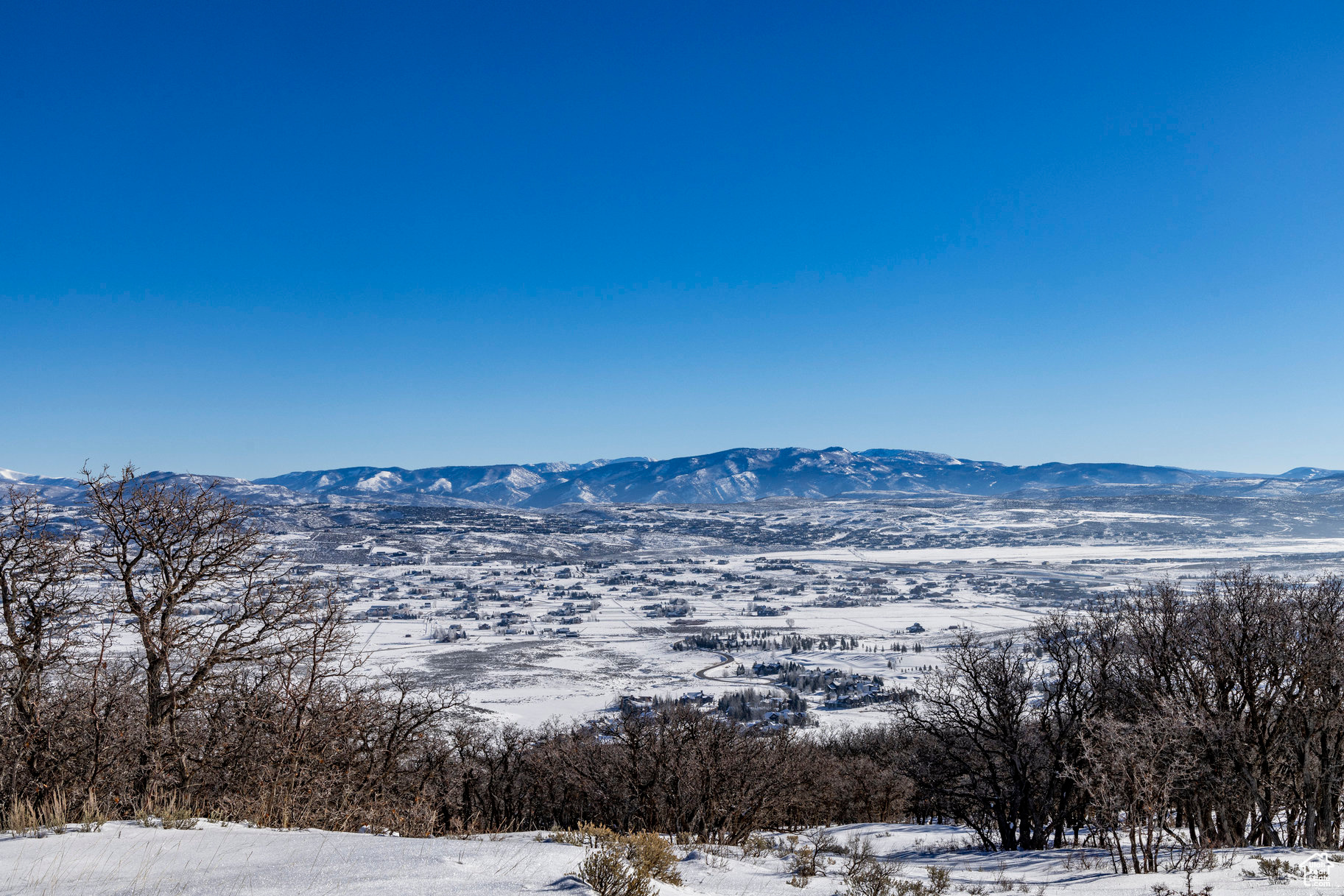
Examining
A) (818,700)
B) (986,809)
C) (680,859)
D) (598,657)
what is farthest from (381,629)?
(680,859)

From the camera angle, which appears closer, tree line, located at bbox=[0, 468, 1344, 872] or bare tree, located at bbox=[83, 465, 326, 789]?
tree line, located at bbox=[0, 468, 1344, 872]

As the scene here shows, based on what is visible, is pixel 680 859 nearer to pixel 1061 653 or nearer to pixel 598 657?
pixel 1061 653

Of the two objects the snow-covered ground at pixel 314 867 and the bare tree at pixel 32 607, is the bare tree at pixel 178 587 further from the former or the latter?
the snow-covered ground at pixel 314 867

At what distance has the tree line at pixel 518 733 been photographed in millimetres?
10594

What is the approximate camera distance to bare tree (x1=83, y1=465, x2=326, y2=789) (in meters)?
11.5

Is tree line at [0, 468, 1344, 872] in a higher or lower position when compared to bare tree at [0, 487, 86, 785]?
lower

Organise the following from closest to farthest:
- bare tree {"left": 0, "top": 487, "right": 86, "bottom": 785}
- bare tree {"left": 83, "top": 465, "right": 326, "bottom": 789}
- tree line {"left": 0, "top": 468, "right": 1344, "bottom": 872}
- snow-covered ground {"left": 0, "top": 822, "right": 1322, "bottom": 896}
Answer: snow-covered ground {"left": 0, "top": 822, "right": 1322, "bottom": 896}, bare tree {"left": 0, "top": 487, "right": 86, "bottom": 785}, tree line {"left": 0, "top": 468, "right": 1344, "bottom": 872}, bare tree {"left": 83, "top": 465, "right": 326, "bottom": 789}

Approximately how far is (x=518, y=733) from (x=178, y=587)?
2799 cm

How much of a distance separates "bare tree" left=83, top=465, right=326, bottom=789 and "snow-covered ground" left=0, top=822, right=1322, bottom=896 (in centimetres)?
443

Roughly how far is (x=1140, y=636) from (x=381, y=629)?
427 ft

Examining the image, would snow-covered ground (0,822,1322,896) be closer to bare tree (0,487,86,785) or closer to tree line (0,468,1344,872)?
tree line (0,468,1344,872)

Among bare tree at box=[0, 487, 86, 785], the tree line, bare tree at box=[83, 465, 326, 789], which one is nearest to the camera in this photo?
bare tree at box=[0, 487, 86, 785]

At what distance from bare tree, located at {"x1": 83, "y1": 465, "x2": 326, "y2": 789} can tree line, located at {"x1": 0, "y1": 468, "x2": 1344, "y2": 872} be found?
6 cm

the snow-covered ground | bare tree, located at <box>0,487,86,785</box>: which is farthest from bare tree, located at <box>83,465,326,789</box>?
the snow-covered ground
